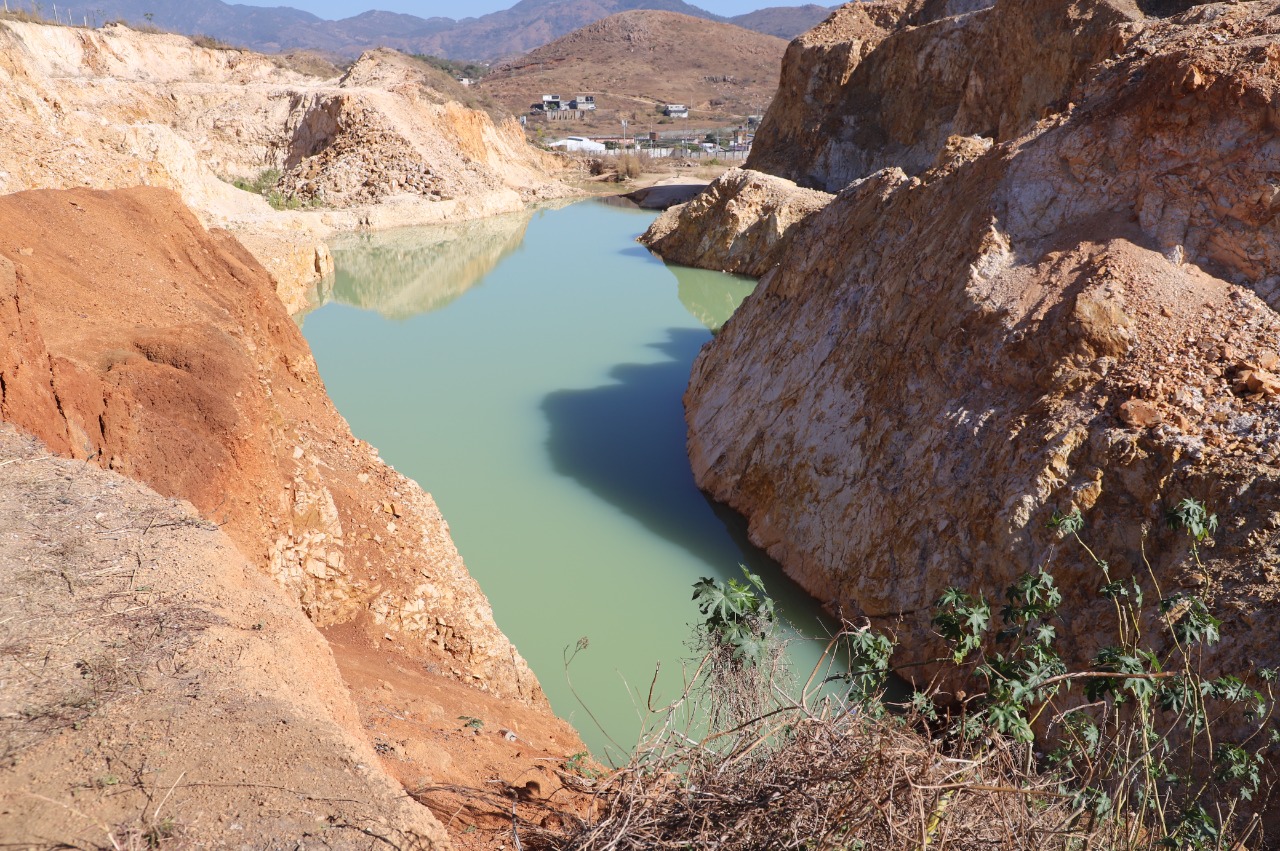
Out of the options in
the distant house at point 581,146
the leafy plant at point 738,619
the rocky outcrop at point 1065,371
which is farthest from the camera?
the distant house at point 581,146

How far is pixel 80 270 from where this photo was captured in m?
7.59

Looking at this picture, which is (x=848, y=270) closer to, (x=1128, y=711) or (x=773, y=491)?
(x=773, y=491)

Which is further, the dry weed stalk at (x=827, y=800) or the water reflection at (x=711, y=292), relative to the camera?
the water reflection at (x=711, y=292)

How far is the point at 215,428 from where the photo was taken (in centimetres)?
613

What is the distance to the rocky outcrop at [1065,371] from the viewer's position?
5.72 m

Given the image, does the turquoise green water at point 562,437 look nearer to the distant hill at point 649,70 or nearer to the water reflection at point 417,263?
the water reflection at point 417,263

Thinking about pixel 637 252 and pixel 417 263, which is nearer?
pixel 417 263

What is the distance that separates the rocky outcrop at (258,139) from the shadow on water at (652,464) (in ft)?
28.2

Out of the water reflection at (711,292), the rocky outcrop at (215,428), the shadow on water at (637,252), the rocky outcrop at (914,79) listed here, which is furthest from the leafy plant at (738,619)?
the shadow on water at (637,252)

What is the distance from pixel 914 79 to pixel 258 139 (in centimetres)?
2419

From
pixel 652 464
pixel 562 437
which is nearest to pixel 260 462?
pixel 652 464

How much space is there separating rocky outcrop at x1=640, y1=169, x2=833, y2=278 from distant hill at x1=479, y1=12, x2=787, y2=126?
53580 millimetres

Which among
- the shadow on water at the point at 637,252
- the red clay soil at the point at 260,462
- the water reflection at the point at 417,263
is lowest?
the water reflection at the point at 417,263

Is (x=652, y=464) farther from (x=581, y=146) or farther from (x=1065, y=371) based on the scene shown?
(x=581, y=146)
